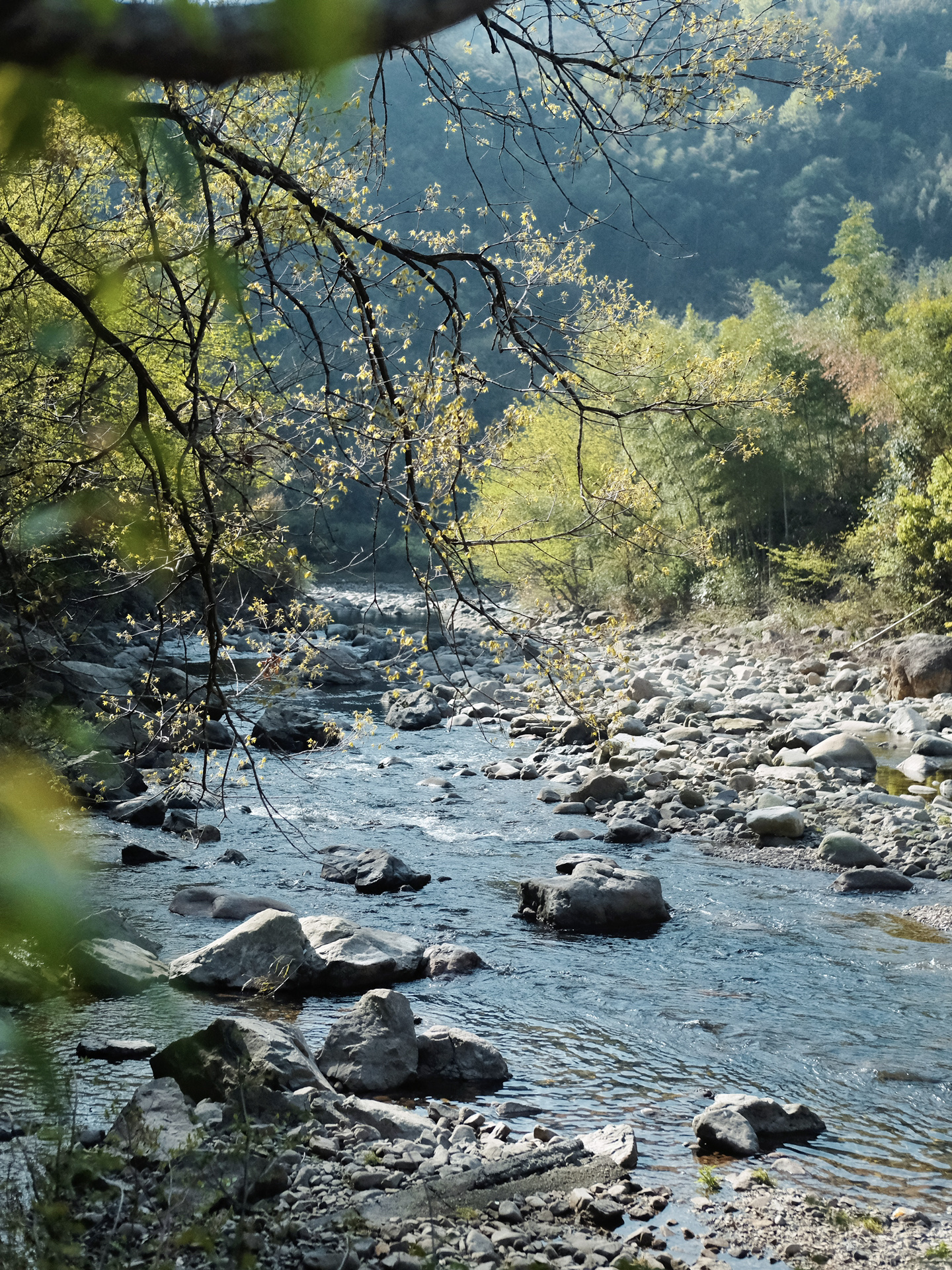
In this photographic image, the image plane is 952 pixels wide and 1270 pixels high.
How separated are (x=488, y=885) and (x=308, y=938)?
7.10ft

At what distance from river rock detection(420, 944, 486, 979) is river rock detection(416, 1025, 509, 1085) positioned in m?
1.18

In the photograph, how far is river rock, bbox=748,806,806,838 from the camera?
9.44m

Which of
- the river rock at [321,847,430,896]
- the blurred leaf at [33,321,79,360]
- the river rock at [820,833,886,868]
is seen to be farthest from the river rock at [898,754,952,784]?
the blurred leaf at [33,321,79,360]

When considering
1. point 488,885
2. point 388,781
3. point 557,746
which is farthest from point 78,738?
point 557,746

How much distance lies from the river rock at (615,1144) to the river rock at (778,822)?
5.52 meters

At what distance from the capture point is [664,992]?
6.06 m

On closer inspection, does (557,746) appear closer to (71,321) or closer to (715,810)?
(715,810)

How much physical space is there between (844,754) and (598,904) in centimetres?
575

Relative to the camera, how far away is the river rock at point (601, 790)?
11.0 metres

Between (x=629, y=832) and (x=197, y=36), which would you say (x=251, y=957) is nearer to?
(x=629, y=832)

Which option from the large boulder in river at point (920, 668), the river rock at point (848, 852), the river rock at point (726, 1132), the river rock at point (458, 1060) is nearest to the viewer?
the river rock at point (726, 1132)

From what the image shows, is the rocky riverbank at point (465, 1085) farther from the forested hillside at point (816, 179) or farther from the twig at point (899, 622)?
the forested hillside at point (816, 179)

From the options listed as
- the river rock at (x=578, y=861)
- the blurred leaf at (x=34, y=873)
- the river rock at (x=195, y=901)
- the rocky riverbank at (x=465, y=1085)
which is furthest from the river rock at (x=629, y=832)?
the blurred leaf at (x=34, y=873)

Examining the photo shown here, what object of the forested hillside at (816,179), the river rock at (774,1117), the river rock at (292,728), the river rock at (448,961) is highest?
the forested hillside at (816,179)
